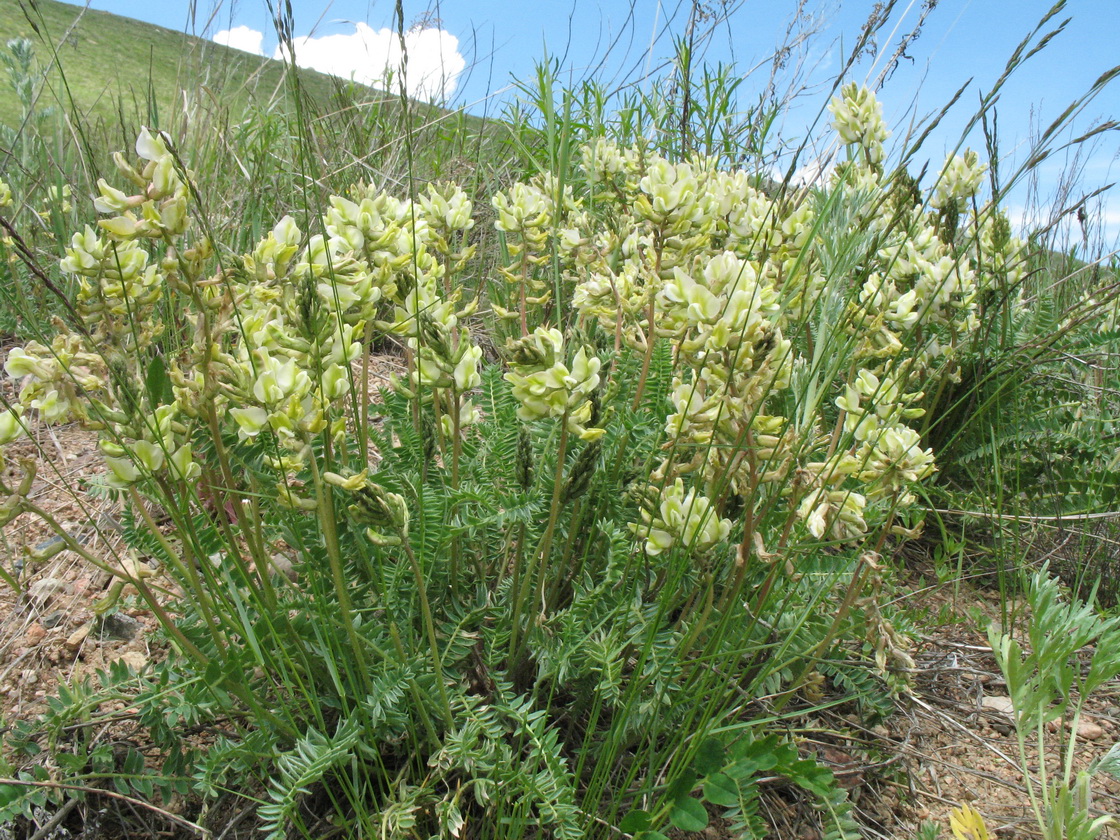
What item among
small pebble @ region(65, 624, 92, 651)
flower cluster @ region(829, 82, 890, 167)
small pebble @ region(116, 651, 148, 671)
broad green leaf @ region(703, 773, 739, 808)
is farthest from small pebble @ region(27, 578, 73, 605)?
flower cluster @ region(829, 82, 890, 167)

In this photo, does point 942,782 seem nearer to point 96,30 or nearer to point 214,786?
point 214,786

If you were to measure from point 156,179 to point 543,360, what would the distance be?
21.9 inches

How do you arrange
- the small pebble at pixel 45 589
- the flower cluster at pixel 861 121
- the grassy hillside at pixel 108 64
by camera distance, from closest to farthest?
the small pebble at pixel 45 589 < the flower cluster at pixel 861 121 < the grassy hillside at pixel 108 64

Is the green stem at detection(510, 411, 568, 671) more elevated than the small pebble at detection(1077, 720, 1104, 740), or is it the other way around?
the green stem at detection(510, 411, 568, 671)

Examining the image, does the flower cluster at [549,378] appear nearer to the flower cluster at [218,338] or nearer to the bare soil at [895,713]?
the flower cluster at [218,338]

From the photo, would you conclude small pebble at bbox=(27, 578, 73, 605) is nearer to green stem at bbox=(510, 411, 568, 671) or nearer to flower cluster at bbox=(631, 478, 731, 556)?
green stem at bbox=(510, 411, 568, 671)

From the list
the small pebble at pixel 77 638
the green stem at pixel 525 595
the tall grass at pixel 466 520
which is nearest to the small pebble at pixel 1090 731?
the tall grass at pixel 466 520

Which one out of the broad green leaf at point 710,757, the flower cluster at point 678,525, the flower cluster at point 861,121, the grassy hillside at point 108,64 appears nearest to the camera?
the flower cluster at point 678,525

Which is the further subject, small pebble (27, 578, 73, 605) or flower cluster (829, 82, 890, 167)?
flower cluster (829, 82, 890, 167)

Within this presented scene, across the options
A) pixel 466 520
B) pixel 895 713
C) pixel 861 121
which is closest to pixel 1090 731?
pixel 895 713

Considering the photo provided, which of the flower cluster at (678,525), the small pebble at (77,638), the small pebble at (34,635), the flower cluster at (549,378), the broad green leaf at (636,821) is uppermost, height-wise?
the flower cluster at (549,378)

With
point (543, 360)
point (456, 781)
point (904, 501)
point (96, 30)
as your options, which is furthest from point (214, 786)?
point (96, 30)

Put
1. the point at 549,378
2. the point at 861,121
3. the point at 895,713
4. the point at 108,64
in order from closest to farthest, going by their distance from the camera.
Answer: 1. the point at 549,378
2. the point at 895,713
3. the point at 861,121
4. the point at 108,64

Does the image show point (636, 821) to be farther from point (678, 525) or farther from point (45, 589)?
point (45, 589)
